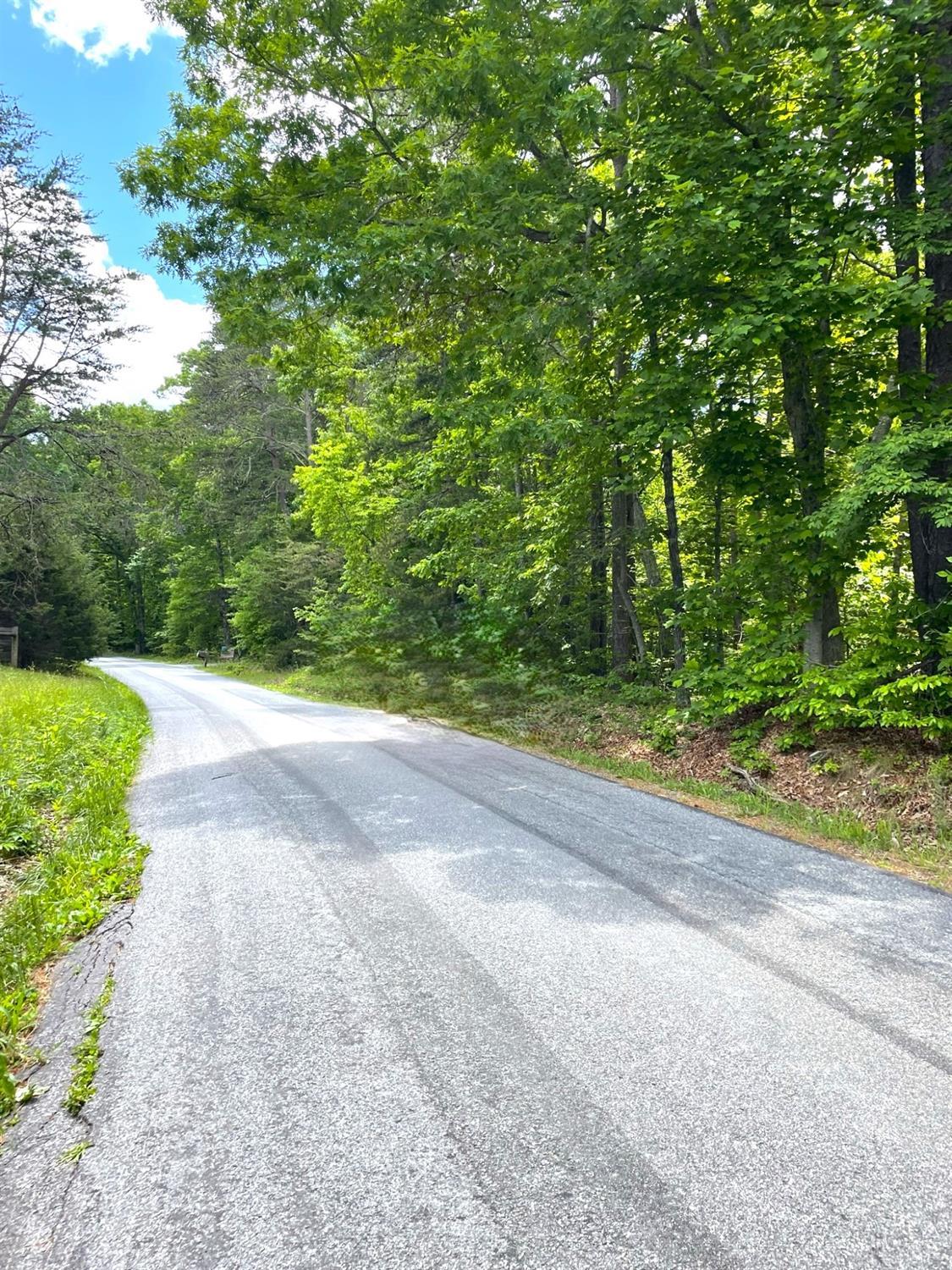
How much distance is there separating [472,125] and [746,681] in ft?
23.3

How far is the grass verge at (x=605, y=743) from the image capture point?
15.4 feet

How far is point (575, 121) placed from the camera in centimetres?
636

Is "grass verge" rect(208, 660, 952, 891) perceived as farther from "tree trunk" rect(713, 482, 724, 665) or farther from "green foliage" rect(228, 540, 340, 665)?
"green foliage" rect(228, 540, 340, 665)

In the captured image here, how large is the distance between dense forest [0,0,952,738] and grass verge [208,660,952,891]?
0.81 m

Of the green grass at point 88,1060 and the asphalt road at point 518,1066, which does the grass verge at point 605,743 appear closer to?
the asphalt road at point 518,1066

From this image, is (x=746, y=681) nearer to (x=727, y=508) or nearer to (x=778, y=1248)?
(x=727, y=508)

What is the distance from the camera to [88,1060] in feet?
7.57

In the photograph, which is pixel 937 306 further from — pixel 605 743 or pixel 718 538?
pixel 605 743

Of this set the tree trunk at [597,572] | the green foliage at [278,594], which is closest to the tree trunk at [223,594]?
the green foliage at [278,594]

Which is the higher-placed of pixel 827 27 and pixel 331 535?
pixel 827 27

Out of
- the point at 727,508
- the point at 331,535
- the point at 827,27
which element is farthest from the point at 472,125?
the point at 331,535

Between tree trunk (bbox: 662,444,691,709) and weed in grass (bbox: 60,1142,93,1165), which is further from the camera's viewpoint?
tree trunk (bbox: 662,444,691,709)

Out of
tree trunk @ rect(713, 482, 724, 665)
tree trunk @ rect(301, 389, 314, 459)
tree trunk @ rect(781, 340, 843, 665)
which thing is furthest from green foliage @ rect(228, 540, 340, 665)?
tree trunk @ rect(781, 340, 843, 665)

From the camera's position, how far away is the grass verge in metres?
4.70
